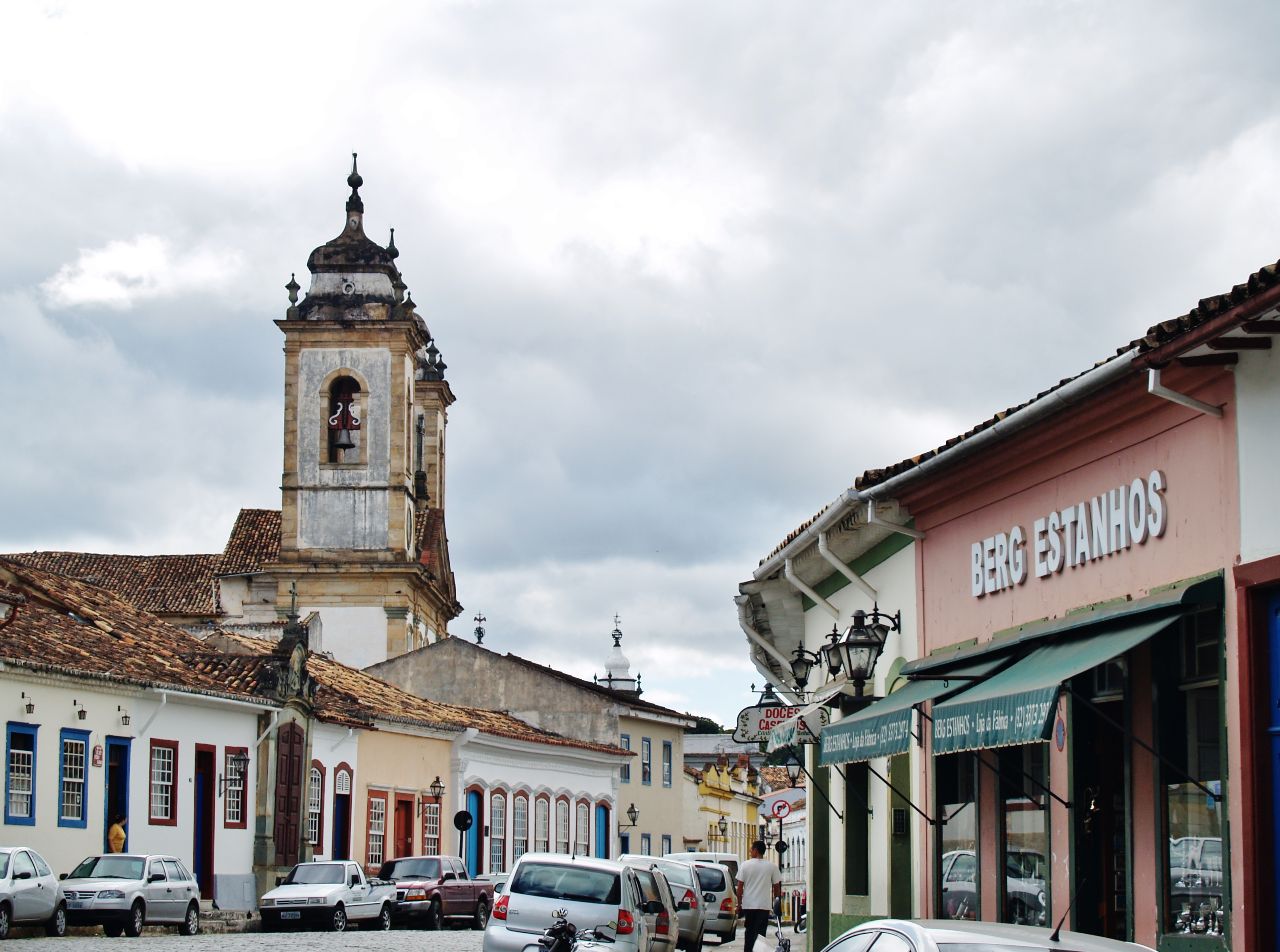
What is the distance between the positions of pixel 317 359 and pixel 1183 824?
61481 mm

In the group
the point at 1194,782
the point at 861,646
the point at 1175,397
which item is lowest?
the point at 1194,782

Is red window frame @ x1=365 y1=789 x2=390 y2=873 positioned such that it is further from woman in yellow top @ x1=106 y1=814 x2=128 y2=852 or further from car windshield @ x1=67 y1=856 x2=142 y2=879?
car windshield @ x1=67 y1=856 x2=142 y2=879

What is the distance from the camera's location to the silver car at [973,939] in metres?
8.38

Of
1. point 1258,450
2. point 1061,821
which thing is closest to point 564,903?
point 1061,821

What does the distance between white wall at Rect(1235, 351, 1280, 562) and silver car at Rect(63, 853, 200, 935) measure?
2015cm

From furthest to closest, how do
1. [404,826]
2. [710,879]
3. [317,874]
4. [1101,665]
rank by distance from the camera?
[404,826] < [710,879] < [317,874] < [1101,665]

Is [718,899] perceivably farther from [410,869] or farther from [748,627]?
[748,627]

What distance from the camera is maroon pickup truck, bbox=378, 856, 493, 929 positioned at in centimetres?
3672

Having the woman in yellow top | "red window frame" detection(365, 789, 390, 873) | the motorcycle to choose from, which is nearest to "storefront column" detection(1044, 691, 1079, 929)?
the motorcycle

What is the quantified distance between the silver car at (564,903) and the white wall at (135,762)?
42.8 ft

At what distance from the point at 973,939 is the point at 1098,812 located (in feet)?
18.9

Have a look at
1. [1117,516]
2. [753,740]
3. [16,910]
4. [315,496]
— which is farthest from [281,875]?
[315,496]

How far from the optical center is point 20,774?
3048 centimetres

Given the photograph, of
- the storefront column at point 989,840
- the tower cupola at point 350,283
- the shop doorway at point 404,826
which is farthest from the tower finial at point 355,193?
the storefront column at point 989,840
